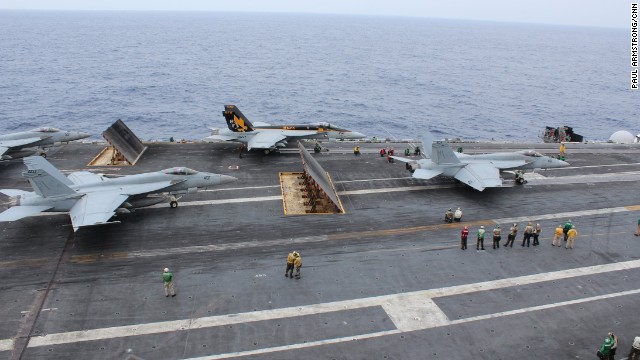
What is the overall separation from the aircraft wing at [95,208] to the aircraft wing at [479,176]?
76.4 feet

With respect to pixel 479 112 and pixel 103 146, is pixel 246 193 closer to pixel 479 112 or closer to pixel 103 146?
pixel 103 146

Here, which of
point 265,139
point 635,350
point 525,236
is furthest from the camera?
point 265,139

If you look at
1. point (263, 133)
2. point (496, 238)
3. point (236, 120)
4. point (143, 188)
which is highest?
point (236, 120)

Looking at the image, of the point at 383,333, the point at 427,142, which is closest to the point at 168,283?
the point at 383,333

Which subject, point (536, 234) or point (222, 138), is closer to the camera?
point (536, 234)

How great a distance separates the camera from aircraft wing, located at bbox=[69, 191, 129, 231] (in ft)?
81.8

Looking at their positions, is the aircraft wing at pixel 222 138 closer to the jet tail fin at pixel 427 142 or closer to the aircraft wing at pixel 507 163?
the jet tail fin at pixel 427 142

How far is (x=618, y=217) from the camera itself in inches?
1243

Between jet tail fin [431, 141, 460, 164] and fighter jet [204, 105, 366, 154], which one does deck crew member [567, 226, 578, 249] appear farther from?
fighter jet [204, 105, 366, 154]

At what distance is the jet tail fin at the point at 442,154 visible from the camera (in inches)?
1393

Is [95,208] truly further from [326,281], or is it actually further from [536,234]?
[536,234]

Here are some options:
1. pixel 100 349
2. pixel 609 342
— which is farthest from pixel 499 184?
pixel 100 349

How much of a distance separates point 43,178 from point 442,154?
26.6 m

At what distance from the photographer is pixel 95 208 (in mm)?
26297
